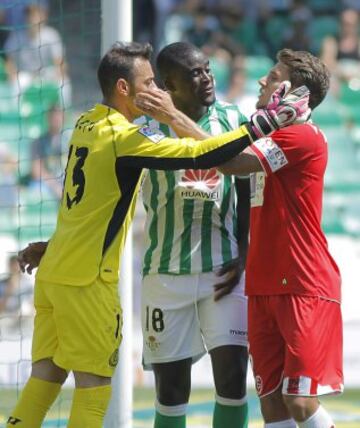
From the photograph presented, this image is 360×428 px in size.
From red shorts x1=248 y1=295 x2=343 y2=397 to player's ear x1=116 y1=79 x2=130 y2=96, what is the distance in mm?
1069

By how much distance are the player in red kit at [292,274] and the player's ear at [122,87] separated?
0.55 metres

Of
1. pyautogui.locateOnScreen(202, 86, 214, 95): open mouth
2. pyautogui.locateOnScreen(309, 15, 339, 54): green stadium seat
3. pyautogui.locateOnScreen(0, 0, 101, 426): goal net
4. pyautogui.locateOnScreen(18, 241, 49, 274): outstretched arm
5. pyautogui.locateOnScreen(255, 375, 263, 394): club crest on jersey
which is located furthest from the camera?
pyautogui.locateOnScreen(309, 15, 339, 54): green stadium seat

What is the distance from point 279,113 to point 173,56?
95cm

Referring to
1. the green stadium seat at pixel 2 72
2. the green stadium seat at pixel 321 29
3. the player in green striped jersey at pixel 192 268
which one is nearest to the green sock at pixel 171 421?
the player in green striped jersey at pixel 192 268

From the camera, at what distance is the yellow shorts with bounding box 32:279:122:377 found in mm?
4984

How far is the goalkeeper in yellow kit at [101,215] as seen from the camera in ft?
16.2

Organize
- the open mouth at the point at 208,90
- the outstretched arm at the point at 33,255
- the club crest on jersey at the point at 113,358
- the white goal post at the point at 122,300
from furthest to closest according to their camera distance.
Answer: the white goal post at the point at 122,300, the open mouth at the point at 208,90, the outstretched arm at the point at 33,255, the club crest on jersey at the point at 113,358

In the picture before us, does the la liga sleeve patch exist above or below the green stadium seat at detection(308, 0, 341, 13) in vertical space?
below

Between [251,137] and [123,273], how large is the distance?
153 cm

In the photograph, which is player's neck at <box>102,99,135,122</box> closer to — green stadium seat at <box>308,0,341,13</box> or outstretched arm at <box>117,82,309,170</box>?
outstretched arm at <box>117,82,309,170</box>

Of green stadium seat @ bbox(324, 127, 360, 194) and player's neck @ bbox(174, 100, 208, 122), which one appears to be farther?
green stadium seat @ bbox(324, 127, 360, 194)

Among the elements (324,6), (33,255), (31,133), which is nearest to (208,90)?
(33,255)

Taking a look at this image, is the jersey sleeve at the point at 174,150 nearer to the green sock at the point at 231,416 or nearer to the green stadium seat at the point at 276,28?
the green sock at the point at 231,416

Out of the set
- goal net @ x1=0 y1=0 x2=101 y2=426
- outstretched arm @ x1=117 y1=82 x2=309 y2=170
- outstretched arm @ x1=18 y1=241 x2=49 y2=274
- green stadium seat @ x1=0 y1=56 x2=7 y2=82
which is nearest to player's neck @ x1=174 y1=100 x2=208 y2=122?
outstretched arm @ x1=117 y1=82 x2=309 y2=170
